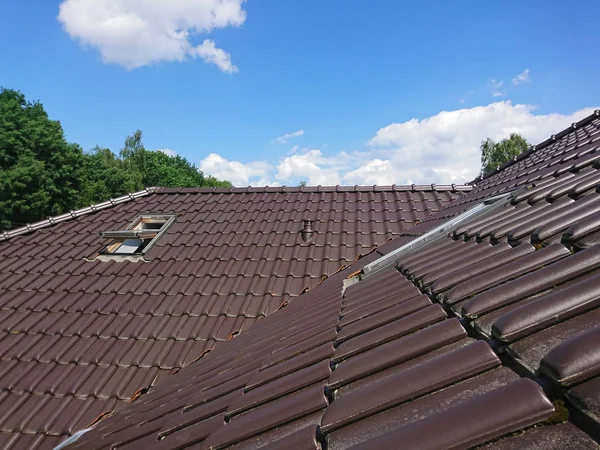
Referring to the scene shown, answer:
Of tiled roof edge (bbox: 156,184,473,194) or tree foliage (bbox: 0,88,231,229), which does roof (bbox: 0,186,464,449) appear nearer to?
tiled roof edge (bbox: 156,184,473,194)

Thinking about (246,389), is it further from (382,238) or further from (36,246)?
(36,246)

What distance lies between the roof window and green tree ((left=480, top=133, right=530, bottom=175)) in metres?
26.0

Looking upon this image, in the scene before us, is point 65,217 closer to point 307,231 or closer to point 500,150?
point 307,231

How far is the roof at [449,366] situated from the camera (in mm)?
834

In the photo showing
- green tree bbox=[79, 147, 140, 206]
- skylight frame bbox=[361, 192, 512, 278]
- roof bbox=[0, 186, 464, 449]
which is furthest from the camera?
green tree bbox=[79, 147, 140, 206]

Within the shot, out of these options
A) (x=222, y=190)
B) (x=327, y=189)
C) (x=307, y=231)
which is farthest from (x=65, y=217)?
(x=327, y=189)

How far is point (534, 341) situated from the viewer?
1049mm

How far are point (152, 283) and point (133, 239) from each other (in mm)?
1771

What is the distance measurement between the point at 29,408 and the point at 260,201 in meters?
5.21

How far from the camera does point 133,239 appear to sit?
691cm

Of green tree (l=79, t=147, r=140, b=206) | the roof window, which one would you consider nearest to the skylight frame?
the roof window

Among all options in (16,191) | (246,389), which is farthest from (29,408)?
(16,191)

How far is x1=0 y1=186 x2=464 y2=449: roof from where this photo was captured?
3.95m

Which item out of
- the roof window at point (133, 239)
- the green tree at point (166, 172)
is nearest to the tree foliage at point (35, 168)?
the green tree at point (166, 172)
